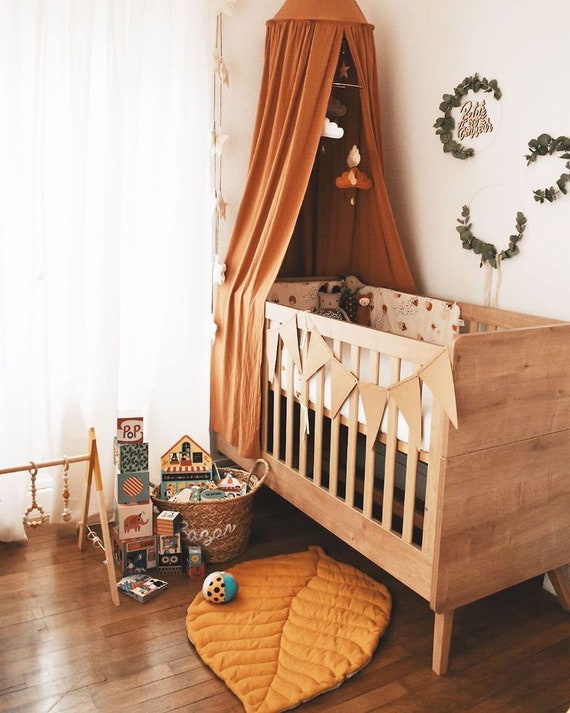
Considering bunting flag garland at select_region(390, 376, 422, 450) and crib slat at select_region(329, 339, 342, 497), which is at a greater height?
bunting flag garland at select_region(390, 376, 422, 450)

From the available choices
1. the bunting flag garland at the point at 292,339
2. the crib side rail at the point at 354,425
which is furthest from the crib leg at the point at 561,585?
the bunting flag garland at the point at 292,339

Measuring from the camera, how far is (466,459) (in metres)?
1.87

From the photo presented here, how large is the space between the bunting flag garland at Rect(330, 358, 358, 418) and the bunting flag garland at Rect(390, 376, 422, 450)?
0.22 m

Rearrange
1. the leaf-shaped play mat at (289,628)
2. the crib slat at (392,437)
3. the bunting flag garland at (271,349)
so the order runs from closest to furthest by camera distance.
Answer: the leaf-shaped play mat at (289,628), the crib slat at (392,437), the bunting flag garland at (271,349)

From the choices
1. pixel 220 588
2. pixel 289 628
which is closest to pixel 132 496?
pixel 220 588

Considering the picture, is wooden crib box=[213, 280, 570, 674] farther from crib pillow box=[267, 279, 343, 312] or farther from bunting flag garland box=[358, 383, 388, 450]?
crib pillow box=[267, 279, 343, 312]

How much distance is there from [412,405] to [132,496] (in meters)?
1.06

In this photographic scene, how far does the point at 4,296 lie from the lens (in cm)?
262

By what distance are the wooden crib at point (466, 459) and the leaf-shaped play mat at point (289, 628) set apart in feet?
0.68

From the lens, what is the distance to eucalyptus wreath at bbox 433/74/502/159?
2.65 meters

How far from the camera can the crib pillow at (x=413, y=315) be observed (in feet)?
9.03

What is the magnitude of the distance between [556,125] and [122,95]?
5.05ft

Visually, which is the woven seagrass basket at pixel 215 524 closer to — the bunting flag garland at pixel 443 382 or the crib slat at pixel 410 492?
the crib slat at pixel 410 492

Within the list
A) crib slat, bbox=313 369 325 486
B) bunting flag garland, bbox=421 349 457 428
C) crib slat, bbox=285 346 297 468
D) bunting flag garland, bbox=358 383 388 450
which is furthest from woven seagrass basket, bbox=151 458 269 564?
bunting flag garland, bbox=421 349 457 428
